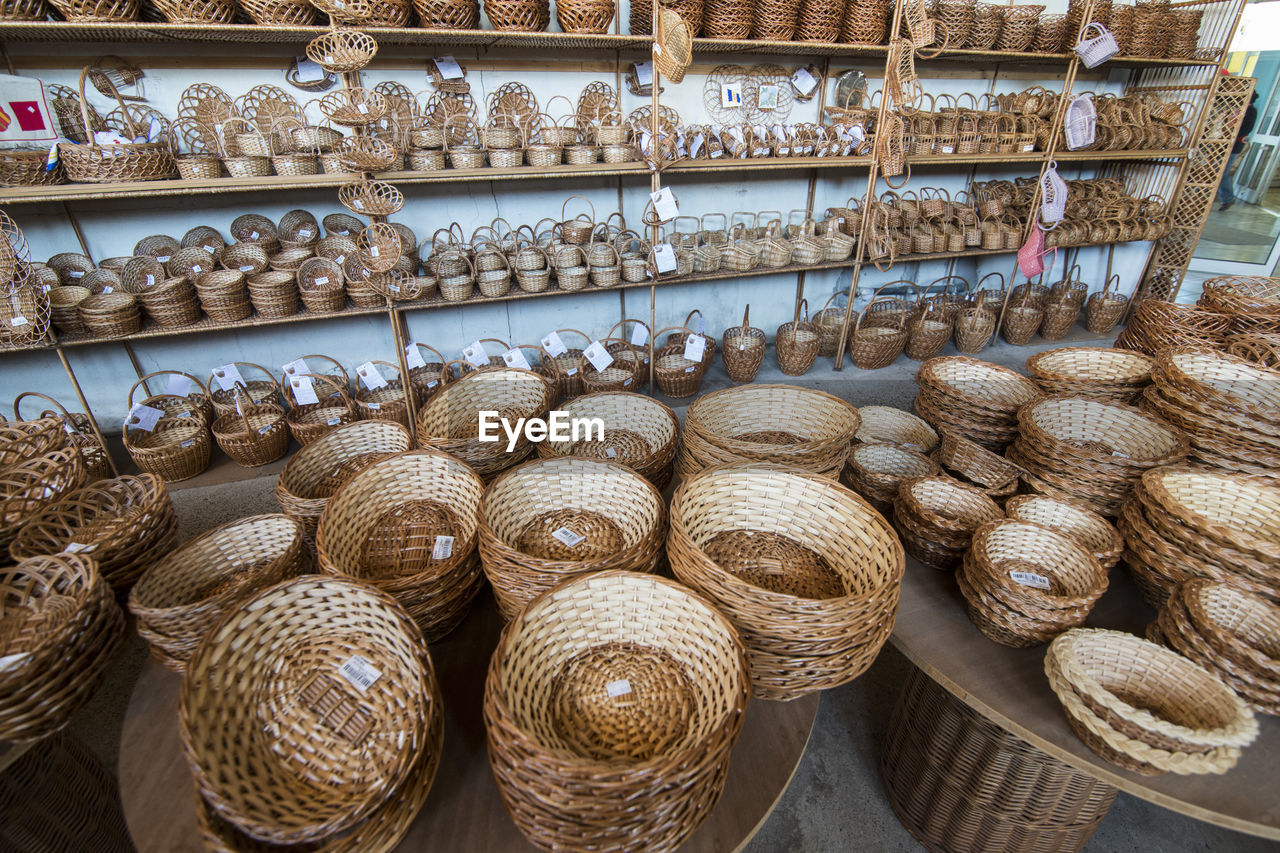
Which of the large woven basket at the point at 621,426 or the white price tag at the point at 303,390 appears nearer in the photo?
the large woven basket at the point at 621,426

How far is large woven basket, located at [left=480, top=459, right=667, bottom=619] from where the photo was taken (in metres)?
1.34

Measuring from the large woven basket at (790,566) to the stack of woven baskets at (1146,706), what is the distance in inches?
12.8

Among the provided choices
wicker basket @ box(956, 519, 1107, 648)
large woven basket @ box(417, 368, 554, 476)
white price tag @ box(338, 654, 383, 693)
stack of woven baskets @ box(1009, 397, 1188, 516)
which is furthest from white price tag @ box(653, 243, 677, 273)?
white price tag @ box(338, 654, 383, 693)

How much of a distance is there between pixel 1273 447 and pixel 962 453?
68 cm

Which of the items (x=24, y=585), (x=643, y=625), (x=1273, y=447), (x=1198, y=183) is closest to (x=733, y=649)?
(x=643, y=625)

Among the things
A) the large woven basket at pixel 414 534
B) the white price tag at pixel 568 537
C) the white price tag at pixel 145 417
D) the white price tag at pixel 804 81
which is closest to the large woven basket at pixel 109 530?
the large woven basket at pixel 414 534

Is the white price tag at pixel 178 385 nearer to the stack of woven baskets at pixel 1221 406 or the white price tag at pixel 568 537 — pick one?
the white price tag at pixel 568 537

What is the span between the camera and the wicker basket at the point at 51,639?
0.89 meters

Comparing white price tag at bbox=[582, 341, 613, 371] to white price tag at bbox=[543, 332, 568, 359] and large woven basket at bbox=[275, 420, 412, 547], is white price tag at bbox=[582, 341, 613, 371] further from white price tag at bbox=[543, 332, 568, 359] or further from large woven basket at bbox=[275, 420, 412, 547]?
large woven basket at bbox=[275, 420, 412, 547]

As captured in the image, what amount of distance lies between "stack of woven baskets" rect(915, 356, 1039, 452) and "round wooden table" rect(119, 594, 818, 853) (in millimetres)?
1125

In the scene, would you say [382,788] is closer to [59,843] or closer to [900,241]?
[59,843]

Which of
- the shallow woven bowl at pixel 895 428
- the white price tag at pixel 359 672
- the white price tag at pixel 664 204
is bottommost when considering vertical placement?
the shallow woven bowl at pixel 895 428

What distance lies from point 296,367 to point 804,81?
3439 millimetres

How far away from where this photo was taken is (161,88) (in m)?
2.79
